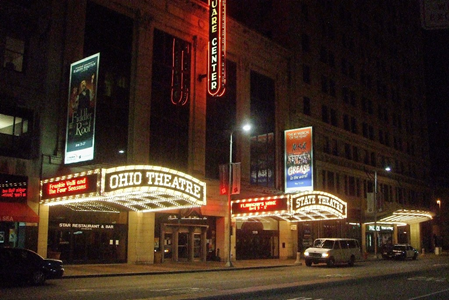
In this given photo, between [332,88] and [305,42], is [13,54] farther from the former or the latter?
[332,88]

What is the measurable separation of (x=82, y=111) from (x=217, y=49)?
525 inches

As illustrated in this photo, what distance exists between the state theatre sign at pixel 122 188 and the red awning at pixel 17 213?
1195 millimetres

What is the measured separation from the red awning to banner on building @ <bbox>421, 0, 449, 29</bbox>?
2544 centimetres

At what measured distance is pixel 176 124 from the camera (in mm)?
38219

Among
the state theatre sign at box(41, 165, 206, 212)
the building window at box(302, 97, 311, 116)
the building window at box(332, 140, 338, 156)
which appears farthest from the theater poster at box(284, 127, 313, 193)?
the state theatre sign at box(41, 165, 206, 212)

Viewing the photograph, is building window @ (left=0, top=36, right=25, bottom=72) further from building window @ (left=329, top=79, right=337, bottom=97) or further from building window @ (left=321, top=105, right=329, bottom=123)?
building window @ (left=329, top=79, right=337, bottom=97)

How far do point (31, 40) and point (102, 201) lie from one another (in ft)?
34.8

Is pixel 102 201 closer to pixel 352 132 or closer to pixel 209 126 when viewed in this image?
pixel 209 126

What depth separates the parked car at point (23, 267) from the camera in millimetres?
20219

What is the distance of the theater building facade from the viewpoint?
28906 millimetres

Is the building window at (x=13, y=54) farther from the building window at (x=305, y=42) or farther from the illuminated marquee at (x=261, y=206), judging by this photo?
the building window at (x=305, y=42)

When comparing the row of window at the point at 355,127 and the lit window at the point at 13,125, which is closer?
the lit window at the point at 13,125

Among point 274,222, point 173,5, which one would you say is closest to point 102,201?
point 173,5

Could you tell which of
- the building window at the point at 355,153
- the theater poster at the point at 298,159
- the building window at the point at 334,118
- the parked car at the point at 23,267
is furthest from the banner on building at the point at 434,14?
the building window at the point at 355,153
